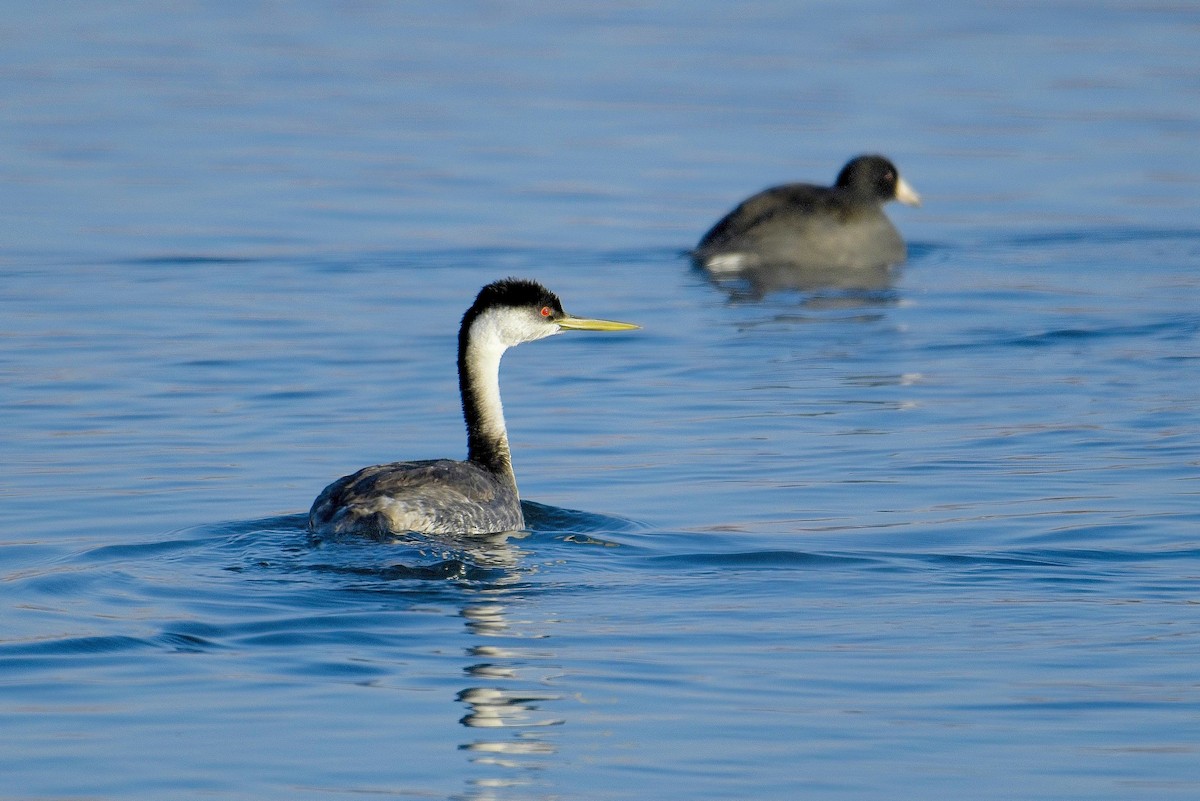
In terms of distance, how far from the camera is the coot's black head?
20.8 meters

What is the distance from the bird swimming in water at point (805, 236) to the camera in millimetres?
19562

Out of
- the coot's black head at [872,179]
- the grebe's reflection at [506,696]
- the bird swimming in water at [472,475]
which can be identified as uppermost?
the coot's black head at [872,179]

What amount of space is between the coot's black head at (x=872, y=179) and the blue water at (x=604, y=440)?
75 cm

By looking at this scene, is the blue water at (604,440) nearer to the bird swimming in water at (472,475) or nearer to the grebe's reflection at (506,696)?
the grebe's reflection at (506,696)

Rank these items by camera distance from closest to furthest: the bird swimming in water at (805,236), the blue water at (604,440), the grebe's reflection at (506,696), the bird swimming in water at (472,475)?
the grebe's reflection at (506,696) < the blue water at (604,440) < the bird swimming in water at (472,475) < the bird swimming in water at (805,236)

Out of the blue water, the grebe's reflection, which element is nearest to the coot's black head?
the blue water

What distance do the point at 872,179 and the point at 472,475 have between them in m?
11.1

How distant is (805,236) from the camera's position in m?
20.2

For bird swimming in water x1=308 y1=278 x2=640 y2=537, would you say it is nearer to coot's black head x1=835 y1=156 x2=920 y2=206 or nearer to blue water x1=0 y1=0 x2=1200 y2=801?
blue water x1=0 y1=0 x2=1200 y2=801

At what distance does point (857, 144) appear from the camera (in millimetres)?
24906

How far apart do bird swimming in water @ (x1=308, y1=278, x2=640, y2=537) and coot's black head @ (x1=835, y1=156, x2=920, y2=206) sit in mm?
9312

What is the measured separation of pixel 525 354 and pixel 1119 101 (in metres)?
13.7

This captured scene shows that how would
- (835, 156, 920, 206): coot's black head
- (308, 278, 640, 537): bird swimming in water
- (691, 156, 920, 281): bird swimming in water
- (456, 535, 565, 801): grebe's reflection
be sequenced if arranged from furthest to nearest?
(835, 156, 920, 206): coot's black head
(691, 156, 920, 281): bird swimming in water
(308, 278, 640, 537): bird swimming in water
(456, 535, 565, 801): grebe's reflection

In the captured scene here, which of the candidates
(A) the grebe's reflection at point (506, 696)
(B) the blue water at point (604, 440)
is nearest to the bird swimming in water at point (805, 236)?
(B) the blue water at point (604, 440)
